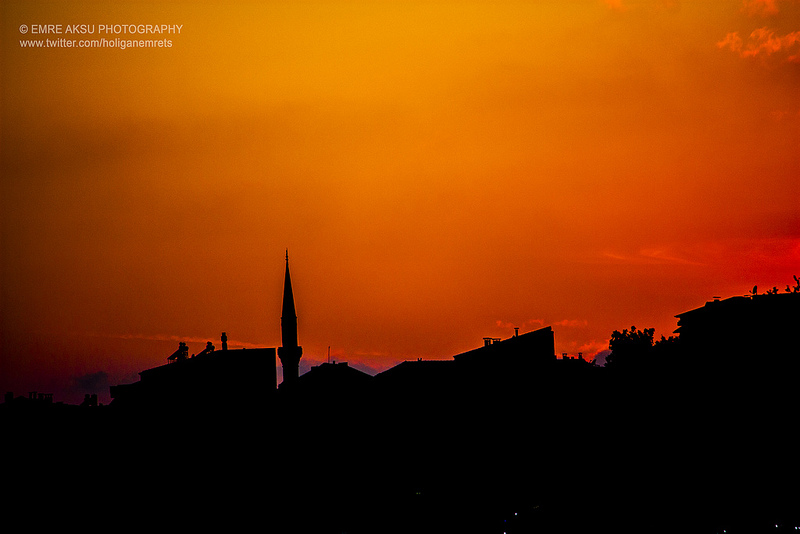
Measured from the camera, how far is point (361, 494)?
36.8 metres

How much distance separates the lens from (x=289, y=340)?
57688 millimetres

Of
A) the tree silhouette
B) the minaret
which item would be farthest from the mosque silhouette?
the tree silhouette

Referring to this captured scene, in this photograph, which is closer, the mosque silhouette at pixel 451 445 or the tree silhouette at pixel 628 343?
the mosque silhouette at pixel 451 445

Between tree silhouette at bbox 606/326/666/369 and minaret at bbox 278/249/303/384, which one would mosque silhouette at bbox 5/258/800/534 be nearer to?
minaret at bbox 278/249/303/384

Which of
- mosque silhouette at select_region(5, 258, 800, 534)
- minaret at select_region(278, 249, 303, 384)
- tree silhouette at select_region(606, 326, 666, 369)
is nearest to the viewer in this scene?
mosque silhouette at select_region(5, 258, 800, 534)

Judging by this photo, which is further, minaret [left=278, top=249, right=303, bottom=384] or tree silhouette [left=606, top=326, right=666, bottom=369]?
tree silhouette [left=606, top=326, right=666, bottom=369]

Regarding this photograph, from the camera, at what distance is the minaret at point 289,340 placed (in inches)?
2152

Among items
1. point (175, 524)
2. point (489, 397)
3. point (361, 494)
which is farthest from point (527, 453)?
point (175, 524)

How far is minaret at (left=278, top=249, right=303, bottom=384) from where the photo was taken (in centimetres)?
5466

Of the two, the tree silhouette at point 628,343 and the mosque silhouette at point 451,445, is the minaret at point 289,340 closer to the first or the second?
the mosque silhouette at point 451,445

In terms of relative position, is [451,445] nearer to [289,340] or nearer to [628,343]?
[289,340]

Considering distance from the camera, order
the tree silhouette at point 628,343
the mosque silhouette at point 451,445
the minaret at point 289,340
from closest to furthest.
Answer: the mosque silhouette at point 451,445, the minaret at point 289,340, the tree silhouette at point 628,343

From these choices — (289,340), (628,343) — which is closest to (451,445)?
(289,340)

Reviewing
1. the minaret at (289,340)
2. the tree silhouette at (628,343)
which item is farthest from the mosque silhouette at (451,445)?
the tree silhouette at (628,343)
